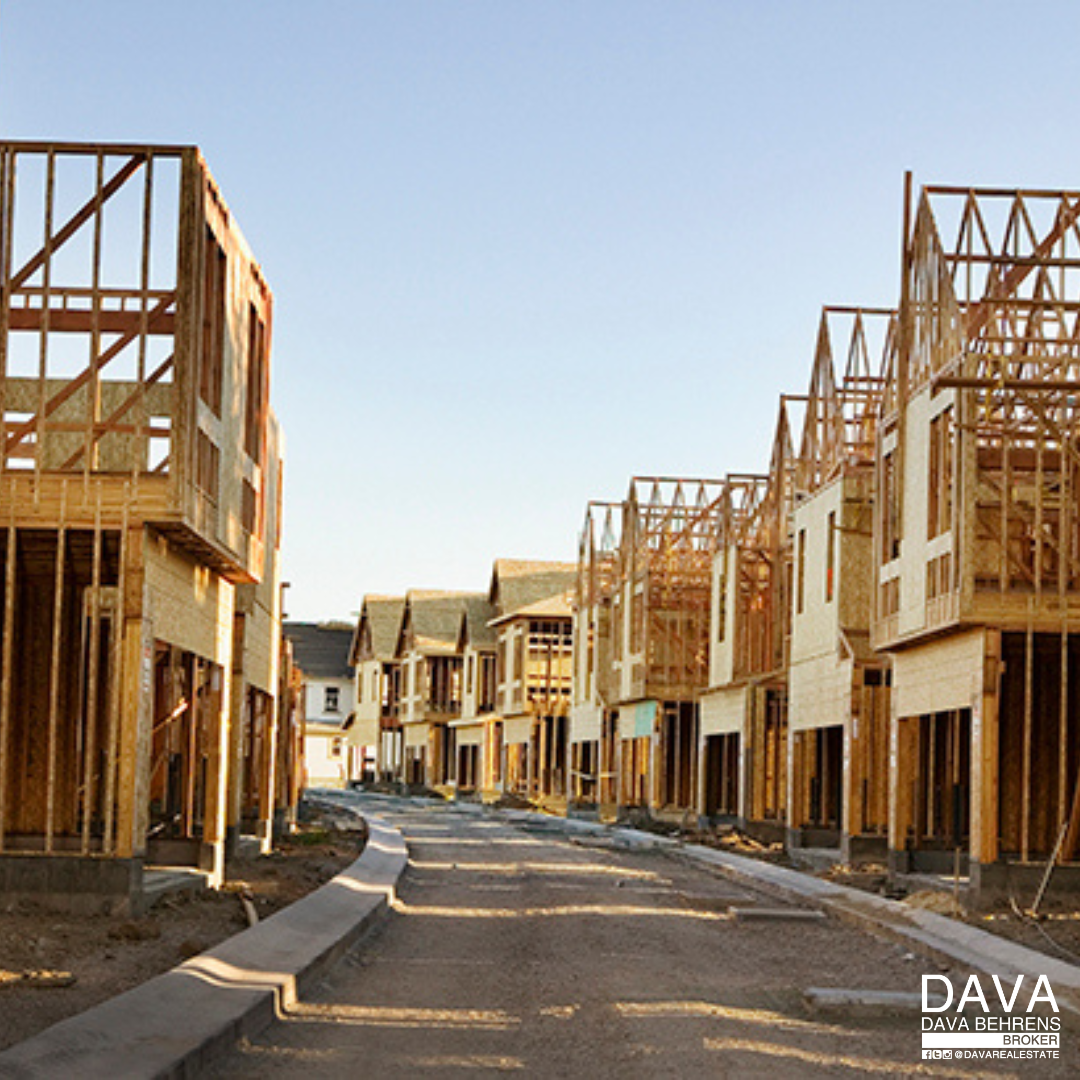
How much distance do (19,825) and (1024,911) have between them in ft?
35.4

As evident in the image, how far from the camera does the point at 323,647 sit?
10869 cm

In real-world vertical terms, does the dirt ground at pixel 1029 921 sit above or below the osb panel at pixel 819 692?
below

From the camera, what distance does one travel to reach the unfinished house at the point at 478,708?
6912 cm

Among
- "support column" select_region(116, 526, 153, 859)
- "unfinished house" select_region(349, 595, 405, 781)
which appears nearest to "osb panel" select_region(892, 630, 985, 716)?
"support column" select_region(116, 526, 153, 859)

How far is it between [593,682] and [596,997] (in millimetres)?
41582

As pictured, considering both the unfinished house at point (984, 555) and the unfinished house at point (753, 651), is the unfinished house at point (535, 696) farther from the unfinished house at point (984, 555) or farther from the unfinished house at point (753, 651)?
the unfinished house at point (984, 555)

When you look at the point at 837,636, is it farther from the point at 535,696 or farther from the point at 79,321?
the point at 535,696

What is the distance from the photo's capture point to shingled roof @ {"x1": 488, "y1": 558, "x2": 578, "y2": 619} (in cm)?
6919

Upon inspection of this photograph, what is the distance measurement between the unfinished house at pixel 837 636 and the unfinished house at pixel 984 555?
6.64 ft

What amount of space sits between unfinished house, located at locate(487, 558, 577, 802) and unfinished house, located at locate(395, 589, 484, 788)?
11190 mm

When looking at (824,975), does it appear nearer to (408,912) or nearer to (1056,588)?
(408,912)

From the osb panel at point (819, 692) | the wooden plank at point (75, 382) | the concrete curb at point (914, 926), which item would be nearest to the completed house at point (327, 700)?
the osb panel at point (819, 692)

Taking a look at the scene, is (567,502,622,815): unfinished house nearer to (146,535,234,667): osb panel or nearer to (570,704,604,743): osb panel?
(570,704,604,743): osb panel

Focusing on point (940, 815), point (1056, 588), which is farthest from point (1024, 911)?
point (940, 815)
